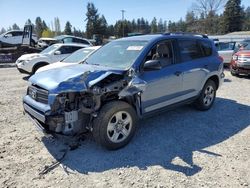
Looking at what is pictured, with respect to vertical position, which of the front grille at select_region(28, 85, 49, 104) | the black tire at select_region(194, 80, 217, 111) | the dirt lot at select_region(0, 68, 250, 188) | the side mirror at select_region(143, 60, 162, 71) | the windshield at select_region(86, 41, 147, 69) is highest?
the windshield at select_region(86, 41, 147, 69)

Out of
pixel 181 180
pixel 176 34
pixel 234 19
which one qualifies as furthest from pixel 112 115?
pixel 234 19

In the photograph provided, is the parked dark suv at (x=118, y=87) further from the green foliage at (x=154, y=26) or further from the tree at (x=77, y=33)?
the green foliage at (x=154, y=26)

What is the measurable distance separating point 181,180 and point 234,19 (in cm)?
6835

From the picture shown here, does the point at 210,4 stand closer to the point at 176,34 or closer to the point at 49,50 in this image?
the point at 49,50

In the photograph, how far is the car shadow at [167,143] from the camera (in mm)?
3914

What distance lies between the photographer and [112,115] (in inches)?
163

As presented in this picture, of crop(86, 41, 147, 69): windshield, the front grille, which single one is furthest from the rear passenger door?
the front grille

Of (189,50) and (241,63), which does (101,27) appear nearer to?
(241,63)

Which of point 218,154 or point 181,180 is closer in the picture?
point 181,180

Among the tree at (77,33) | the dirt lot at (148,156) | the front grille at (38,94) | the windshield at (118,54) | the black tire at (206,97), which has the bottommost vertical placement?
the dirt lot at (148,156)

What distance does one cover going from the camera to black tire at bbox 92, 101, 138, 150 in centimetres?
406

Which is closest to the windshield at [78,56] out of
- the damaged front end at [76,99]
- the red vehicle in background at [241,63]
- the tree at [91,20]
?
the damaged front end at [76,99]

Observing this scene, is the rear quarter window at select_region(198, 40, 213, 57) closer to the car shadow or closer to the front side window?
the front side window

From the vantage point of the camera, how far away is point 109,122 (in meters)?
4.16
